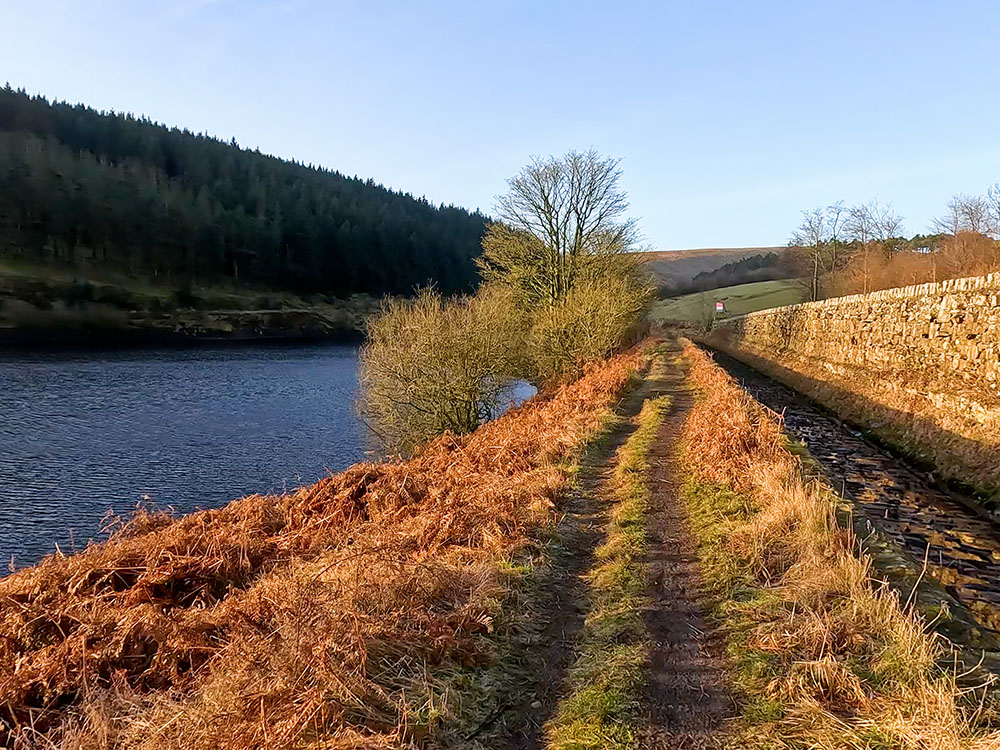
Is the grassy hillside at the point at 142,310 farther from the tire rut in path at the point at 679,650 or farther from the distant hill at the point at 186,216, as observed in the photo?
the tire rut in path at the point at 679,650

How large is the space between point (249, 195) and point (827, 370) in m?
112

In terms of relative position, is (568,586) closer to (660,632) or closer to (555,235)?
(660,632)

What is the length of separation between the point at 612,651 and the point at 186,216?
105369 millimetres

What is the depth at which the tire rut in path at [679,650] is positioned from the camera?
378cm

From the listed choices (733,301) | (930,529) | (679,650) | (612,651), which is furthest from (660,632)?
(733,301)

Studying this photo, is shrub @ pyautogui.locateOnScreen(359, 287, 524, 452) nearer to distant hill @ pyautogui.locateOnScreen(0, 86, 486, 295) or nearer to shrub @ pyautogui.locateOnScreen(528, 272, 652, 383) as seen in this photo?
shrub @ pyautogui.locateOnScreen(528, 272, 652, 383)

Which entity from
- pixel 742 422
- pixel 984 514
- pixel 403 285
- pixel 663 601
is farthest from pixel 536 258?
pixel 403 285

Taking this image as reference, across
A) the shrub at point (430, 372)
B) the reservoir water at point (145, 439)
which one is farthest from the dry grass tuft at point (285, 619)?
the shrub at point (430, 372)

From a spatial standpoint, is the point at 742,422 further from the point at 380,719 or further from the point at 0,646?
the point at 0,646

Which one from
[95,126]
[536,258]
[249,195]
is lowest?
[536,258]

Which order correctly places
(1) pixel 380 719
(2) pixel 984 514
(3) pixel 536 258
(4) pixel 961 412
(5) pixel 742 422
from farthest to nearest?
(3) pixel 536 258 → (4) pixel 961 412 → (5) pixel 742 422 → (2) pixel 984 514 → (1) pixel 380 719

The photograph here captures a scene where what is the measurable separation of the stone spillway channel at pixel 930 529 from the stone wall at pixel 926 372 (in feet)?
2.40

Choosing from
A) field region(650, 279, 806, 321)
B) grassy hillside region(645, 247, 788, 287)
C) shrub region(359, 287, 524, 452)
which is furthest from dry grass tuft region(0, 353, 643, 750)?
grassy hillside region(645, 247, 788, 287)

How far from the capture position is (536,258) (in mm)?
33625
